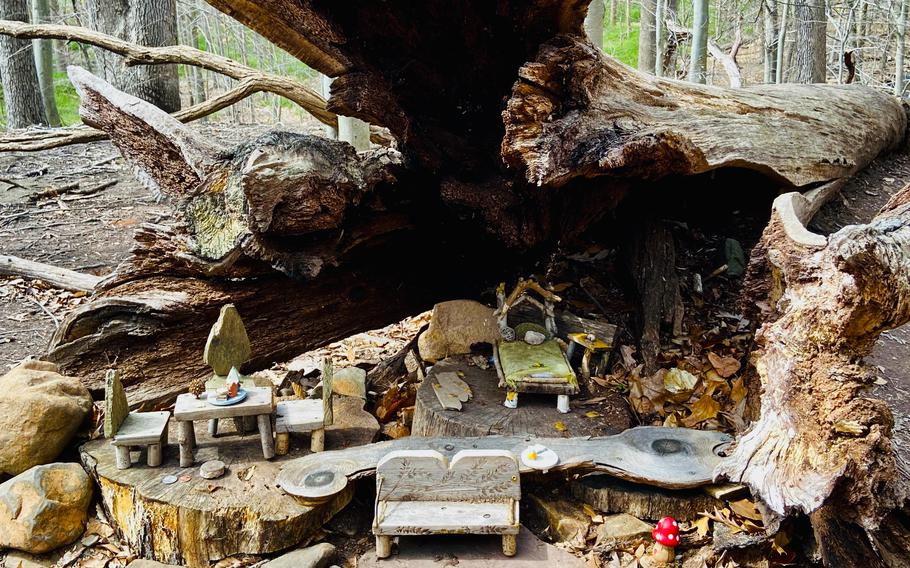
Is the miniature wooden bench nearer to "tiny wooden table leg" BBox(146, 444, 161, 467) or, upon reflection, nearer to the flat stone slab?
the flat stone slab

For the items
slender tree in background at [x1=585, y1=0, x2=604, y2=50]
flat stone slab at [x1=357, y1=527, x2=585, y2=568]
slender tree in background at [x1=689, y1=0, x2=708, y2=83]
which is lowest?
flat stone slab at [x1=357, y1=527, x2=585, y2=568]

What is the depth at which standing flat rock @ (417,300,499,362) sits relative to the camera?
4230mm

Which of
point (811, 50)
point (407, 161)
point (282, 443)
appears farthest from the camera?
point (811, 50)

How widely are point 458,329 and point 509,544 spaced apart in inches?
62.9

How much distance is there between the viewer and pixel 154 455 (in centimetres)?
324

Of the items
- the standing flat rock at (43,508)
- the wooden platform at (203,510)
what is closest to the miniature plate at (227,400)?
the wooden platform at (203,510)

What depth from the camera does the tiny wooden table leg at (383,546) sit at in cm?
289

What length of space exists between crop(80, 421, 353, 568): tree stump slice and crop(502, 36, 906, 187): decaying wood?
187 cm

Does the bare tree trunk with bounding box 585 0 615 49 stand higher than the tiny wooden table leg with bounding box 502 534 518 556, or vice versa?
the bare tree trunk with bounding box 585 0 615 49

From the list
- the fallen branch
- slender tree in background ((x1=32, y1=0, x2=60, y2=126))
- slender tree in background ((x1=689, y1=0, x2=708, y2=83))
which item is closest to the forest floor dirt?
the fallen branch

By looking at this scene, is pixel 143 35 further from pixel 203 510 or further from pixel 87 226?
pixel 203 510

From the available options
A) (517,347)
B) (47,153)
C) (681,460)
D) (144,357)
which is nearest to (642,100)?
(517,347)

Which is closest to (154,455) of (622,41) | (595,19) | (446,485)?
(446,485)

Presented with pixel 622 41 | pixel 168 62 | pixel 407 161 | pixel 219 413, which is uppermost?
pixel 622 41
